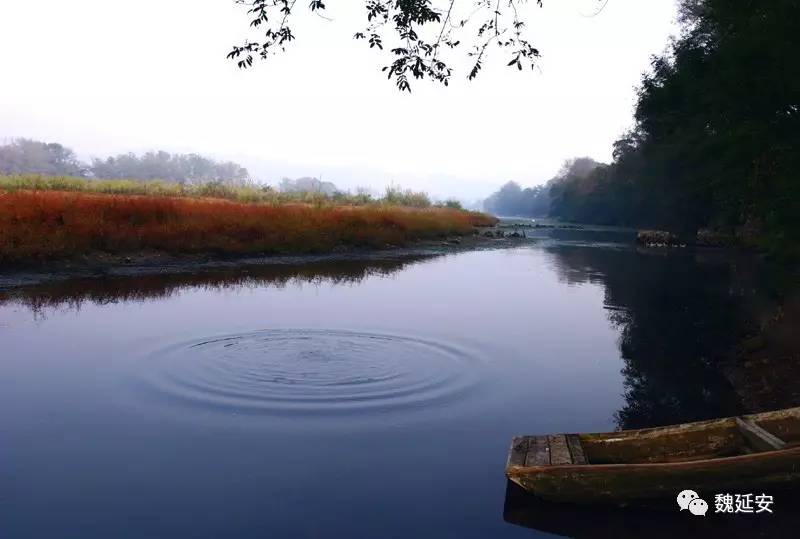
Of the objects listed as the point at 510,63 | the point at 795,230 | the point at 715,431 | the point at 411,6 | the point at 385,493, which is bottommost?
the point at 385,493

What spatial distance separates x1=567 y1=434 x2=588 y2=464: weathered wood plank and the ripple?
243cm

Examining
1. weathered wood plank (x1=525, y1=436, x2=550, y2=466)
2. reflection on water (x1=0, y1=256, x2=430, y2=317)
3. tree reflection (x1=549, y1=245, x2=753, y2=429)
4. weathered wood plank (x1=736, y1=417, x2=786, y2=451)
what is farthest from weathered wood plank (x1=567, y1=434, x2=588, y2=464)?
reflection on water (x1=0, y1=256, x2=430, y2=317)

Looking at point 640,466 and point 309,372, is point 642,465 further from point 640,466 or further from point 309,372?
point 309,372

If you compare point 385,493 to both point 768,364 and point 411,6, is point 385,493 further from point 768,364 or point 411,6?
point 768,364

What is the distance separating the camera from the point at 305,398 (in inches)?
303

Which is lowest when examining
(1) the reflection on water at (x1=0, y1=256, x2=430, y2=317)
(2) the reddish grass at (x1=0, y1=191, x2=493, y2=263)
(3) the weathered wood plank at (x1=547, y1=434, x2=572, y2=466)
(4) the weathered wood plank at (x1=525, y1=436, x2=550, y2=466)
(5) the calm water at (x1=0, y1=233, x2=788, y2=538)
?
(5) the calm water at (x1=0, y1=233, x2=788, y2=538)

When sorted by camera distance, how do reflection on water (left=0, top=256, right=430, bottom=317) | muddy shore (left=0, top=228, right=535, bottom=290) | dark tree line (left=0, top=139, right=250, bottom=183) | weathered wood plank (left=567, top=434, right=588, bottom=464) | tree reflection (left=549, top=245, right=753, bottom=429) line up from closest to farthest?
weathered wood plank (left=567, top=434, right=588, bottom=464) → tree reflection (left=549, top=245, right=753, bottom=429) → reflection on water (left=0, top=256, right=430, bottom=317) → muddy shore (left=0, top=228, right=535, bottom=290) → dark tree line (left=0, top=139, right=250, bottom=183)

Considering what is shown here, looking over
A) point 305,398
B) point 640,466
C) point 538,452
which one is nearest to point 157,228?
point 305,398

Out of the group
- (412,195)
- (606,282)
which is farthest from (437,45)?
(412,195)

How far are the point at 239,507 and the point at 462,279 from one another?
1679cm

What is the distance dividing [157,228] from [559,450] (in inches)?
719

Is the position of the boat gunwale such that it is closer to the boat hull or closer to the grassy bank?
the boat hull

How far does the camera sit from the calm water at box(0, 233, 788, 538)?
16.8ft

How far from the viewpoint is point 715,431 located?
589 cm
